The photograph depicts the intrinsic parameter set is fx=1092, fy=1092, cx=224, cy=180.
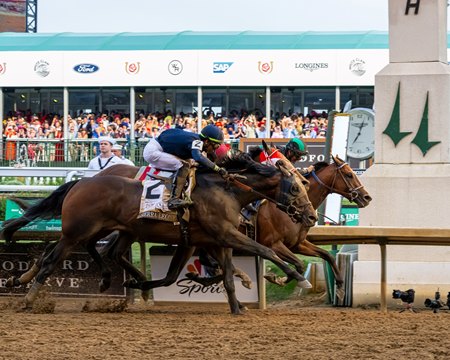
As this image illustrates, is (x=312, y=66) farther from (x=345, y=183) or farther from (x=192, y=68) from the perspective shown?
(x=345, y=183)

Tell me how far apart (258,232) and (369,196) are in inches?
55.2

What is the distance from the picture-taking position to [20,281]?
11.8 meters

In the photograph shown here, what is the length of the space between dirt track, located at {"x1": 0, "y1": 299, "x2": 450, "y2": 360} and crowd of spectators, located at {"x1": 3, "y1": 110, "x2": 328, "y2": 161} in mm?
A: 11780

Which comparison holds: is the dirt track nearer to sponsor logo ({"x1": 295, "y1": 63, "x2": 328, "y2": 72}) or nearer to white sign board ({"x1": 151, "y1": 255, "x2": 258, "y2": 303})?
white sign board ({"x1": 151, "y1": 255, "x2": 258, "y2": 303})

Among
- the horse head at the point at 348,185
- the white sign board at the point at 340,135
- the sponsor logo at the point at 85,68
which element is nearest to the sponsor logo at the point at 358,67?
the sponsor logo at the point at 85,68

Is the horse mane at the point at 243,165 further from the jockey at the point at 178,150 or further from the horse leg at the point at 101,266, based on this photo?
the horse leg at the point at 101,266

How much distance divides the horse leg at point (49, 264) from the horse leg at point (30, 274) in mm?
402

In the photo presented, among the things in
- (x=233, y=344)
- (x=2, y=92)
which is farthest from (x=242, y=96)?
(x=233, y=344)

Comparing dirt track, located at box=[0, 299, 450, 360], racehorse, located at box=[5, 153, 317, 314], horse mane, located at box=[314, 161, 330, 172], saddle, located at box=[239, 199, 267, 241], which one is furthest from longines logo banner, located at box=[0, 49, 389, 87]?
dirt track, located at box=[0, 299, 450, 360]

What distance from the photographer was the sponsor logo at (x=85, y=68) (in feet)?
95.9

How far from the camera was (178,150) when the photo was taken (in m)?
11.2

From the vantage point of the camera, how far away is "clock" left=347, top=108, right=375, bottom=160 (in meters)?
17.2

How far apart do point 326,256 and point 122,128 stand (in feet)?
45.1

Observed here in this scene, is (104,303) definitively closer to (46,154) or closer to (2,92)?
(46,154)
